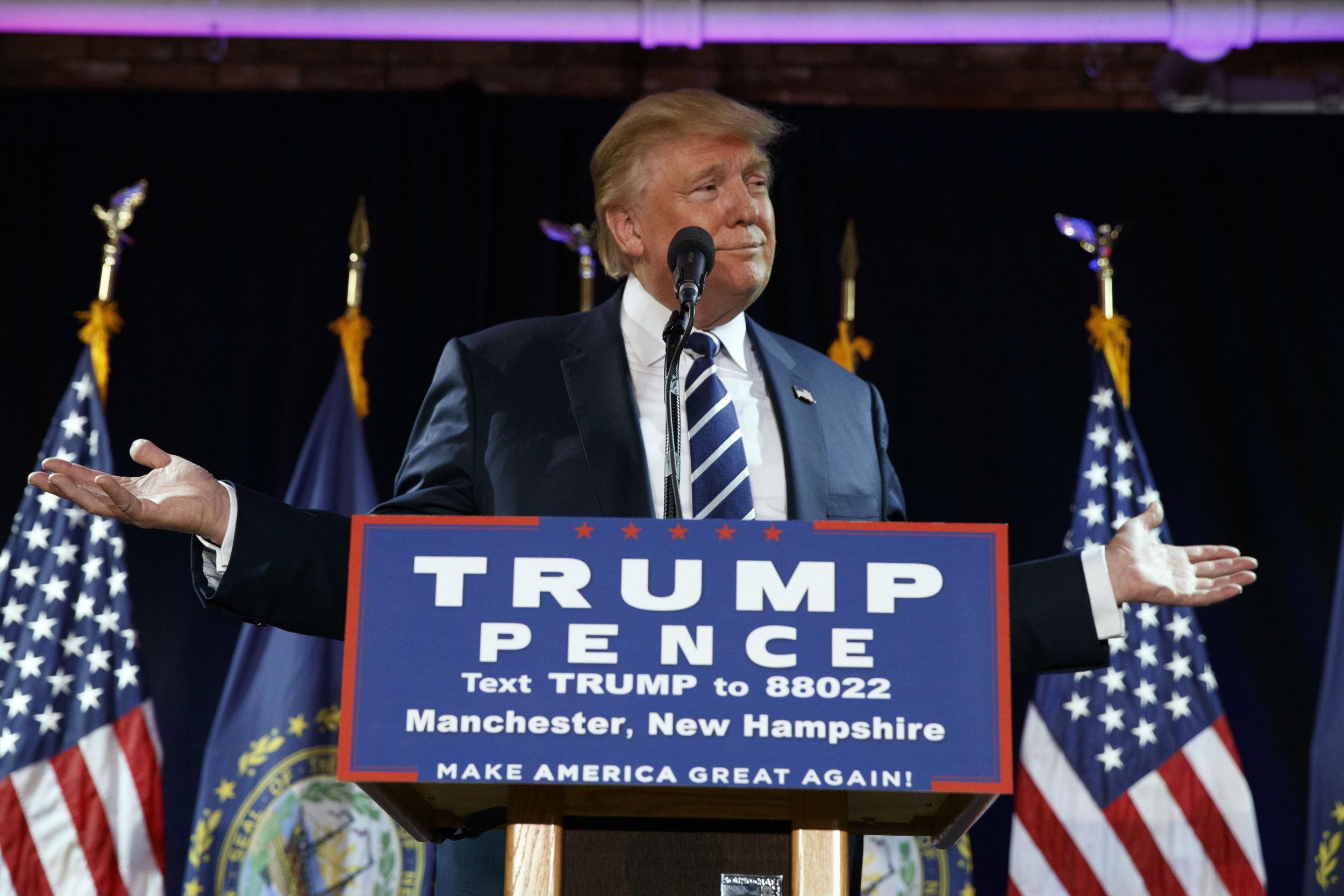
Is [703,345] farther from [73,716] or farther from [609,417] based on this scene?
[73,716]

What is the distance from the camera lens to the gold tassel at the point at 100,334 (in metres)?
3.80

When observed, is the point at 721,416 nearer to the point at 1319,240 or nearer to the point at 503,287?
the point at 503,287

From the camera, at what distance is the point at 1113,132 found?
4223mm

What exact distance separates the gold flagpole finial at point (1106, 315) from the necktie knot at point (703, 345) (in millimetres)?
2304

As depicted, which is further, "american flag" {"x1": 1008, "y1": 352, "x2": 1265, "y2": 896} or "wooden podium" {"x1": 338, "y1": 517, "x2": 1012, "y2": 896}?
"american flag" {"x1": 1008, "y1": 352, "x2": 1265, "y2": 896}

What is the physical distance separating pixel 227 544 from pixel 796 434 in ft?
2.36

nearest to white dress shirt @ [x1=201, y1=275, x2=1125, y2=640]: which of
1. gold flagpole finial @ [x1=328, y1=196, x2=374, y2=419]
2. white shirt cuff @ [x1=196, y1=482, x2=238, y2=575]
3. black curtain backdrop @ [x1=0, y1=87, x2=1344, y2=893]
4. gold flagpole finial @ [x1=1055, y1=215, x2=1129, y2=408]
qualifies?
white shirt cuff @ [x1=196, y1=482, x2=238, y2=575]

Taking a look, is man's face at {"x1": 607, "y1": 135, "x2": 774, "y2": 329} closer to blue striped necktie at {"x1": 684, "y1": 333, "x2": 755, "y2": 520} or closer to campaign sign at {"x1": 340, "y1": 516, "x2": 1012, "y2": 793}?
blue striped necktie at {"x1": 684, "y1": 333, "x2": 755, "y2": 520}

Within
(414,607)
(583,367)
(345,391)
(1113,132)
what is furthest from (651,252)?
(1113,132)

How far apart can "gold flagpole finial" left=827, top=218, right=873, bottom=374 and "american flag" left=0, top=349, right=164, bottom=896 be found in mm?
1973

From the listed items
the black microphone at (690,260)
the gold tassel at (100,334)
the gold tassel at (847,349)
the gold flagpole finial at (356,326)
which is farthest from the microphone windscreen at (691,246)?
the gold tassel at (100,334)

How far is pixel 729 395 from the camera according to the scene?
68.6 inches

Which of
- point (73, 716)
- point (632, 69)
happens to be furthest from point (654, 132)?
point (632, 69)

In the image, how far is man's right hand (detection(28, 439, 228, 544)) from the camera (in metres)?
1.31
